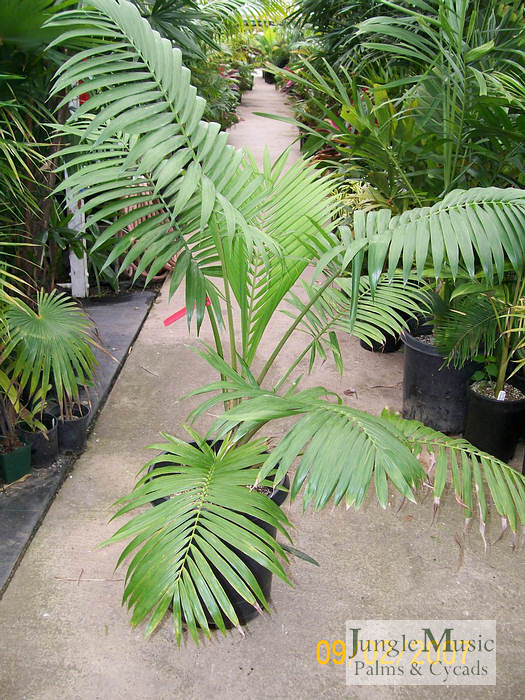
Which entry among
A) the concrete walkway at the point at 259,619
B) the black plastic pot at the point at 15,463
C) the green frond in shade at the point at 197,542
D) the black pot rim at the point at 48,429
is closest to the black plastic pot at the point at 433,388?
the concrete walkway at the point at 259,619

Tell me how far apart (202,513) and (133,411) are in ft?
5.09

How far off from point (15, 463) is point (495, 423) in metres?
1.77

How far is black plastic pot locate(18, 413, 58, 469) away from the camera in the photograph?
2.25 meters

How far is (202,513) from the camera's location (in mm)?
1239

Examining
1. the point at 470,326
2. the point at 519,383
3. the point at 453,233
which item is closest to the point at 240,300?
the point at 453,233

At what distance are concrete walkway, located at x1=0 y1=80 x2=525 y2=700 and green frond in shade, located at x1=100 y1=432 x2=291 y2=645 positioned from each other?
0.44 m

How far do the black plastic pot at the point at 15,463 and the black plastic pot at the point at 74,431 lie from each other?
0.59ft

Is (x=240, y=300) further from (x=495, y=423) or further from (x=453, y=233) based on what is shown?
(x=495, y=423)

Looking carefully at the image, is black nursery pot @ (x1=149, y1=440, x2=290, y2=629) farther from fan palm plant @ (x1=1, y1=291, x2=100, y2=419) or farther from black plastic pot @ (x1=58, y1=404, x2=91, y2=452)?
black plastic pot @ (x1=58, y1=404, x2=91, y2=452)

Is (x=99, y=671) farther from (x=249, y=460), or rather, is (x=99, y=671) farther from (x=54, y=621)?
(x=249, y=460)

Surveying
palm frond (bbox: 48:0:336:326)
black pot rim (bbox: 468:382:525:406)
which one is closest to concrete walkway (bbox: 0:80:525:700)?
black pot rim (bbox: 468:382:525:406)

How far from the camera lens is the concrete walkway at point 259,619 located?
5.16 feet

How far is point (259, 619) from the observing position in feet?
5.78

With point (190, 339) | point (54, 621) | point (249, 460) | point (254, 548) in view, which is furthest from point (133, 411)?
point (254, 548)
